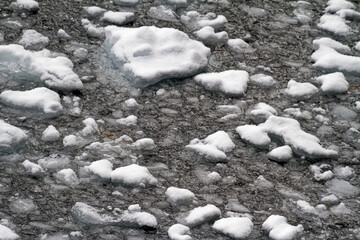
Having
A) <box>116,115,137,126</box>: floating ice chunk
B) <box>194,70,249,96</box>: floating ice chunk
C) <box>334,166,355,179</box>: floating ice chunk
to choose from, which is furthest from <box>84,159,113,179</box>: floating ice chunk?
<box>334,166,355,179</box>: floating ice chunk

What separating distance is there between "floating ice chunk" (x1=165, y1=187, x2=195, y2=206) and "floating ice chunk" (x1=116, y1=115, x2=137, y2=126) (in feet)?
1.77

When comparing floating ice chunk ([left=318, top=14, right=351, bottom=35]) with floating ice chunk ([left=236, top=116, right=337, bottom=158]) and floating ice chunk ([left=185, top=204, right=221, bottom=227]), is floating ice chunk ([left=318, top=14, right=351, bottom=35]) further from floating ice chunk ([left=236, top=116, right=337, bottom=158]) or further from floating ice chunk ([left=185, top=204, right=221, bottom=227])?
floating ice chunk ([left=185, top=204, right=221, bottom=227])

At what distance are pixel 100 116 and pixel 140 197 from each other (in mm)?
632

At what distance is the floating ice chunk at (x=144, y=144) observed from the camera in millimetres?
2973

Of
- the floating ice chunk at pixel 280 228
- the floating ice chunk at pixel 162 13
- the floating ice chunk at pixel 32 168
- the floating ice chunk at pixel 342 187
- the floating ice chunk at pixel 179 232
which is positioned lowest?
the floating ice chunk at pixel 162 13

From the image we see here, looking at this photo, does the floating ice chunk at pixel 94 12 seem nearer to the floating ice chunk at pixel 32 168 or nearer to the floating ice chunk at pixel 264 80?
the floating ice chunk at pixel 264 80

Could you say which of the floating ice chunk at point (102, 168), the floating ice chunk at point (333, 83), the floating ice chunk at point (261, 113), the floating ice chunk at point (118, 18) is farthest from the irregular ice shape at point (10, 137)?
the floating ice chunk at point (333, 83)

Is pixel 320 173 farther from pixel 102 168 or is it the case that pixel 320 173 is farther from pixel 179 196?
pixel 102 168

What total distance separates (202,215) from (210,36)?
1565mm

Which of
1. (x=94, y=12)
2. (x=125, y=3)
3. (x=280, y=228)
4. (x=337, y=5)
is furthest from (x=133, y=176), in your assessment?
(x=337, y=5)

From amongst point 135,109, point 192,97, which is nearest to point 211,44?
point 192,97

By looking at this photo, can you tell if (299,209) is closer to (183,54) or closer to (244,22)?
(183,54)

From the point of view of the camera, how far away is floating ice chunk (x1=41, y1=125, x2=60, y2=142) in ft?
9.68

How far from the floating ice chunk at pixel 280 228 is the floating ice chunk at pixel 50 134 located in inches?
40.9
